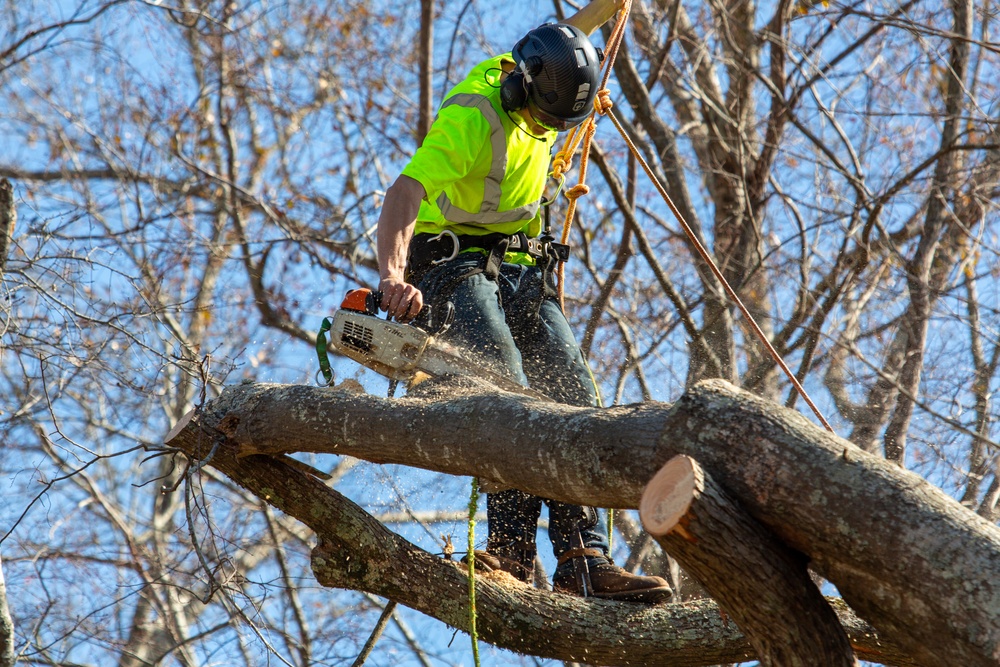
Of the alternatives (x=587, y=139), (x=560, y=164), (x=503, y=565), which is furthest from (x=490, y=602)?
(x=587, y=139)

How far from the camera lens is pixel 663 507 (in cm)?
210

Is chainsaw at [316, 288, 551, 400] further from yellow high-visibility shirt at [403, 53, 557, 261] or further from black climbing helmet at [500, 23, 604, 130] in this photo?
black climbing helmet at [500, 23, 604, 130]

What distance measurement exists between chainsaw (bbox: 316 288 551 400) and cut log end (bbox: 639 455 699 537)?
45.3 inches

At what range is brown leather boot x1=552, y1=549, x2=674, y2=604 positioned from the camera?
124 inches

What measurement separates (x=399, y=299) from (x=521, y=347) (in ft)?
3.05

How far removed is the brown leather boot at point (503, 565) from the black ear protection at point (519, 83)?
162 centimetres

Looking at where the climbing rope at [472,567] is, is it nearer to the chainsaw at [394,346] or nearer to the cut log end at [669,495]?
the chainsaw at [394,346]

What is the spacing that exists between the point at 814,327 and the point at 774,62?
2.63 meters

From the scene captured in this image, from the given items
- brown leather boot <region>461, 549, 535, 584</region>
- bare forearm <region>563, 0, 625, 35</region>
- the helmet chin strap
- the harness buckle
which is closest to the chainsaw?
the harness buckle

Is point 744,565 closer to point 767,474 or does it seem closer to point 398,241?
point 767,474

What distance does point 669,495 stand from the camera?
2.10 meters

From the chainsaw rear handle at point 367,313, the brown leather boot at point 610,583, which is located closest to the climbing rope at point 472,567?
the brown leather boot at point 610,583

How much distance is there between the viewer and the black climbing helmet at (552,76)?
11.6ft

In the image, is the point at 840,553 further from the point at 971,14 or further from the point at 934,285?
the point at 971,14
